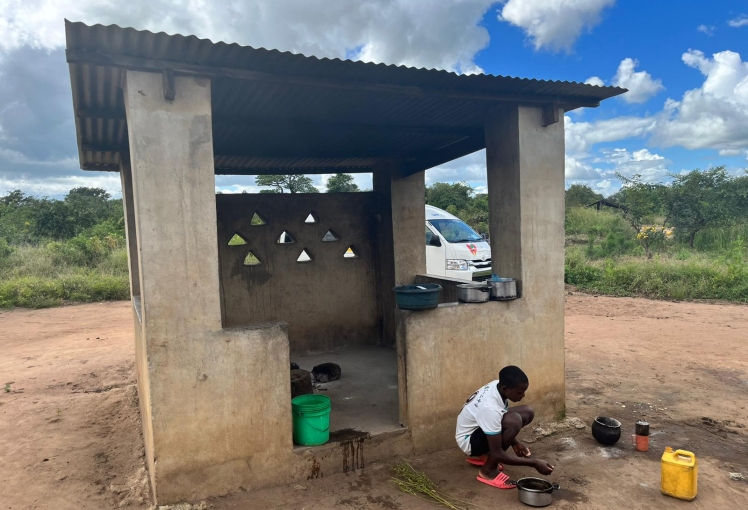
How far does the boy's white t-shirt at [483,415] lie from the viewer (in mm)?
3783

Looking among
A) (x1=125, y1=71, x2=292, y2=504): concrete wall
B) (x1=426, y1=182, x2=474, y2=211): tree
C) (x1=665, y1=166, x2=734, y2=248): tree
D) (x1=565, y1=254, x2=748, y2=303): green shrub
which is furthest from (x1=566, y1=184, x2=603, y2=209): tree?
(x1=125, y1=71, x2=292, y2=504): concrete wall

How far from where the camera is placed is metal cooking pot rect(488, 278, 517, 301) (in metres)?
4.76

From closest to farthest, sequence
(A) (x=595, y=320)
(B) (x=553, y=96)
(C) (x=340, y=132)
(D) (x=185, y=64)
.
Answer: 1. (D) (x=185, y=64)
2. (B) (x=553, y=96)
3. (C) (x=340, y=132)
4. (A) (x=595, y=320)

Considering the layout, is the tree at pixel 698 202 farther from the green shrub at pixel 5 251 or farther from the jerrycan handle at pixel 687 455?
the green shrub at pixel 5 251

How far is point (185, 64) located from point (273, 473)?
317 cm

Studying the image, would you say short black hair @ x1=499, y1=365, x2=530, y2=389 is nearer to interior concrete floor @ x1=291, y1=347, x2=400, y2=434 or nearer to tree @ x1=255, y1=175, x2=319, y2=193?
interior concrete floor @ x1=291, y1=347, x2=400, y2=434

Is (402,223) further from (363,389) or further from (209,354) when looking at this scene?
(209,354)

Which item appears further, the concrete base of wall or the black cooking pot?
the black cooking pot

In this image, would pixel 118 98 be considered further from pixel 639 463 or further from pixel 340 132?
pixel 639 463

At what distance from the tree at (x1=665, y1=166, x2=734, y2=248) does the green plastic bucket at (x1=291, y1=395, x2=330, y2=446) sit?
771 inches

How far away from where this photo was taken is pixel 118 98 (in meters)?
4.21

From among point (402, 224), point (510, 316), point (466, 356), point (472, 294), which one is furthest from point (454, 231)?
point (466, 356)

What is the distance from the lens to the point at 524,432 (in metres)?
4.87

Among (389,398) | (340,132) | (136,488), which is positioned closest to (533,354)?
(389,398)
